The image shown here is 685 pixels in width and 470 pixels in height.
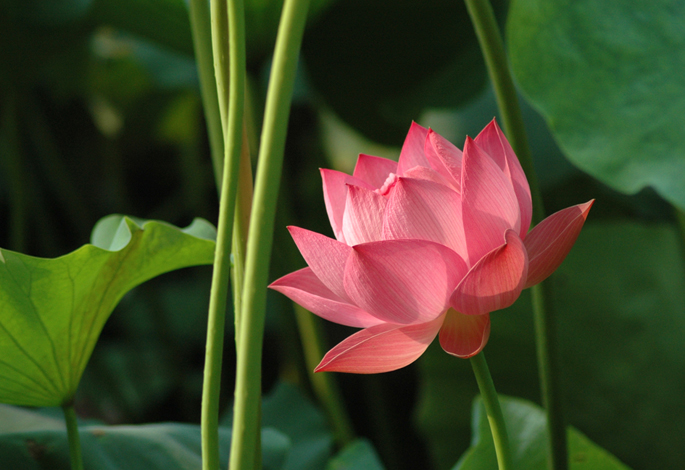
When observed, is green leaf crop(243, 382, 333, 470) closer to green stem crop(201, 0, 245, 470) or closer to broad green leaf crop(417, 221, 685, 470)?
broad green leaf crop(417, 221, 685, 470)

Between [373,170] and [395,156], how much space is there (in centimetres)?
84

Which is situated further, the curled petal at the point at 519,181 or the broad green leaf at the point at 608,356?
the broad green leaf at the point at 608,356

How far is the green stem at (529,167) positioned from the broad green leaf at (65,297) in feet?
0.51

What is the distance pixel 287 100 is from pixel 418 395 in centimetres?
94

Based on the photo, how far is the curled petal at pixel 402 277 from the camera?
0.58 ft

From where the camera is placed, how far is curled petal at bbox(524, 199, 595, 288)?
0.19 meters

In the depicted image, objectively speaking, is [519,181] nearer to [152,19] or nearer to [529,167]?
[529,167]

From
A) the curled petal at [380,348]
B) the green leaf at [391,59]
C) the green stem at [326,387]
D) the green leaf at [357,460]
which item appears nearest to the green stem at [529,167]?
the curled petal at [380,348]

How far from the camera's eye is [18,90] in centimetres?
84

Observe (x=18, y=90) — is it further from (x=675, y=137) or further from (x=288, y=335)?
(x=675, y=137)

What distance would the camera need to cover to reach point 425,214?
19 cm

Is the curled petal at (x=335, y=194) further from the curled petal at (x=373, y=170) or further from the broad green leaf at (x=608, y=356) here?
the broad green leaf at (x=608, y=356)

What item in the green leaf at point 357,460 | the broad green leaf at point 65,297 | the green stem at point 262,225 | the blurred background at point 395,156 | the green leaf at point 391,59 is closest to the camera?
the green stem at point 262,225

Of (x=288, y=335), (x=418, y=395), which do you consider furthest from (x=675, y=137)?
(x=418, y=395)
